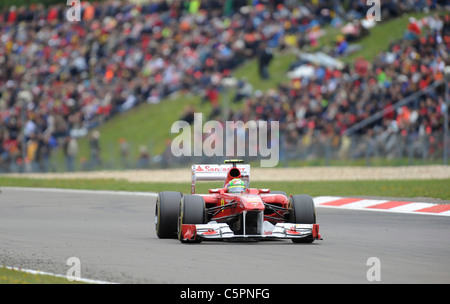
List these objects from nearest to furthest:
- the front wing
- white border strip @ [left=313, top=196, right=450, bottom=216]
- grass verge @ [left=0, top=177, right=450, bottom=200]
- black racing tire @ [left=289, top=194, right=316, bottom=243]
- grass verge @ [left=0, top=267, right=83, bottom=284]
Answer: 1. grass verge @ [left=0, top=267, right=83, bottom=284]
2. the front wing
3. black racing tire @ [left=289, top=194, right=316, bottom=243]
4. white border strip @ [left=313, top=196, right=450, bottom=216]
5. grass verge @ [left=0, top=177, right=450, bottom=200]

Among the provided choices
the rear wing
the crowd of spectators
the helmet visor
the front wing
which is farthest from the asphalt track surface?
the crowd of spectators

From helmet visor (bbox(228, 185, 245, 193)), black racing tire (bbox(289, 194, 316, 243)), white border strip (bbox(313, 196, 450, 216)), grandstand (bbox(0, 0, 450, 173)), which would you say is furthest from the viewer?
grandstand (bbox(0, 0, 450, 173))

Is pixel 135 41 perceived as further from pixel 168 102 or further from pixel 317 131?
pixel 317 131

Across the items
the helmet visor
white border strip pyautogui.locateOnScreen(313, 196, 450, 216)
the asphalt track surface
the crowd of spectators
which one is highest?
the crowd of spectators

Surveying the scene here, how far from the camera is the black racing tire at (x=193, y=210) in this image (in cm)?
1247

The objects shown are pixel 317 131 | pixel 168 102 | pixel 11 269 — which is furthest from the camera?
pixel 168 102

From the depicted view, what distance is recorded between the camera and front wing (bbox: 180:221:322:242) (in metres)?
12.3

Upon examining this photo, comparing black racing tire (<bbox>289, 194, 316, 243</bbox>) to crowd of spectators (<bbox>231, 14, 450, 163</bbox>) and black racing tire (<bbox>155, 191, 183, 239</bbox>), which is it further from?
crowd of spectators (<bbox>231, 14, 450, 163</bbox>)

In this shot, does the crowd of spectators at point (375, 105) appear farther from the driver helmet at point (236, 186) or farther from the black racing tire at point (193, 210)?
the black racing tire at point (193, 210)

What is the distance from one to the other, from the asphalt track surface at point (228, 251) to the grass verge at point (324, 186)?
369cm

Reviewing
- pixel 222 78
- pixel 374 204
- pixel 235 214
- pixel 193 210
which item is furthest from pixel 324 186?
pixel 222 78

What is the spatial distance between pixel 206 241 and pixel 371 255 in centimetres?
267
